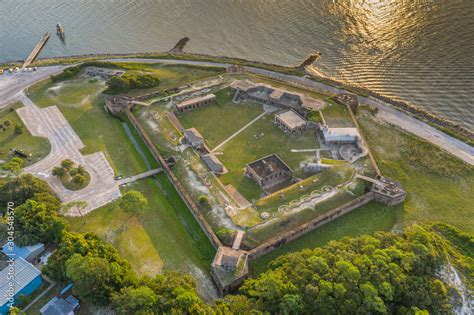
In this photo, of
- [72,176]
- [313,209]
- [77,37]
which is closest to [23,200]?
[72,176]

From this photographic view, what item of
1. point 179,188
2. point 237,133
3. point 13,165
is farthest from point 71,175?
point 237,133

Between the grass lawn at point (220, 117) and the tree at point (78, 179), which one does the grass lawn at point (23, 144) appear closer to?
the tree at point (78, 179)

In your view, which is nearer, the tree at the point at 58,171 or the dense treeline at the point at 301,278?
the dense treeline at the point at 301,278

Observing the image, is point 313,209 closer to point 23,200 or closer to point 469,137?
point 469,137

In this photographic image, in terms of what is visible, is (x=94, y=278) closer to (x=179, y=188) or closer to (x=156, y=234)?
(x=156, y=234)

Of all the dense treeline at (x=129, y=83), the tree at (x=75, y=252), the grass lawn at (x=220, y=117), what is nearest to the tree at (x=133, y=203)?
the tree at (x=75, y=252)

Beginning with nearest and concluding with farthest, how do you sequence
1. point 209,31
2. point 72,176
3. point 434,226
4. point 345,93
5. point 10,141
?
1. point 434,226
2. point 72,176
3. point 10,141
4. point 345,93
5. point 209,31

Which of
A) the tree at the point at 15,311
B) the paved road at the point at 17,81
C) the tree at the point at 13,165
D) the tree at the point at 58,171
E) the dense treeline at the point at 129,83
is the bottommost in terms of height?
the tree at the point at 15,311
